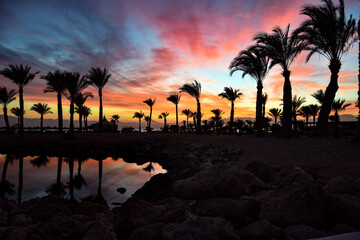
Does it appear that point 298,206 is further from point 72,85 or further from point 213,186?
point 72,85

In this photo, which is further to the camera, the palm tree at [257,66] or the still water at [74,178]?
the palm tree at [257,66]

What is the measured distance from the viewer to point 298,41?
1681cm

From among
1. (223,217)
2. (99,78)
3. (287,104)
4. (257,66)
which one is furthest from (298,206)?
(99,78)

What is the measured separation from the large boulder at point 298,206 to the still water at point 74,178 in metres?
5.14

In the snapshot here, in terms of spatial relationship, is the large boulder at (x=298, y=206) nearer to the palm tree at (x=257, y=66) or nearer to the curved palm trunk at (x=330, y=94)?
the curved palm trunk at (x=330, y=94)

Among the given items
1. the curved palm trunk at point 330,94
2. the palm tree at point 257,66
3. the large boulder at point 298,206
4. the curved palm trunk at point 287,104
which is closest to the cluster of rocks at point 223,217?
the large boulder at point 298,206

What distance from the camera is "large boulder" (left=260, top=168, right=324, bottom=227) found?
2869 mm

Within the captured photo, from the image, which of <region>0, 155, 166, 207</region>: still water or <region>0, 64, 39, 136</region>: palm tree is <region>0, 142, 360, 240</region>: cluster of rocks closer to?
<region>0, 155, 166, 207</region>: still water

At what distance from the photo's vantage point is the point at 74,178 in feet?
35.7

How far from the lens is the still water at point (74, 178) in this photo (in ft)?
27.5

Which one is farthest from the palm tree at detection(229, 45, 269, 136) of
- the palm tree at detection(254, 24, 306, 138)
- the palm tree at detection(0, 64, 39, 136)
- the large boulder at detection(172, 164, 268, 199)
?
the palm tree at detection(0, 64, 39, 136)

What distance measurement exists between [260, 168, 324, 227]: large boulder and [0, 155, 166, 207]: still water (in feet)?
16.9

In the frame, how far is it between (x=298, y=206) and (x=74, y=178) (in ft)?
34.8

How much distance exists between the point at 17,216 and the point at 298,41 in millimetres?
19221
